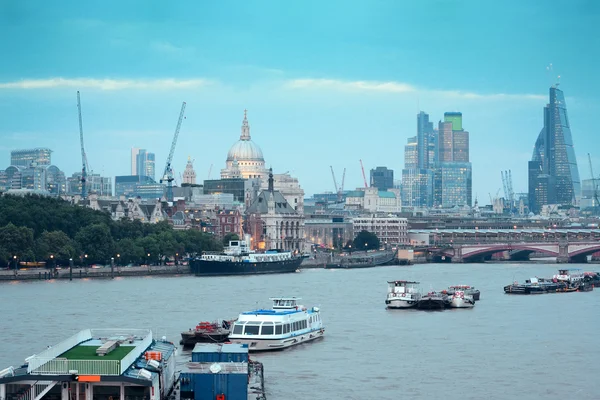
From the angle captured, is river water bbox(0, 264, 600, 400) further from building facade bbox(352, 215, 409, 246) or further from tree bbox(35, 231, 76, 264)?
building facade bbox(352, 215, 409, 246)

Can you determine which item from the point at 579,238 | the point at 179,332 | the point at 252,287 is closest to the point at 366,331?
the point at 179,332

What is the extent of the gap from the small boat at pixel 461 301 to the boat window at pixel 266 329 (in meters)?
21.4

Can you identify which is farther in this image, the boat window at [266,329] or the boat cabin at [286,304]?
the boat cabin at [286,304]

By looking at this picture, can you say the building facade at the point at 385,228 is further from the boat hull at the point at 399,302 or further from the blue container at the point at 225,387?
the blue container at the point at 225,387

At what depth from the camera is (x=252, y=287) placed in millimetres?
85562

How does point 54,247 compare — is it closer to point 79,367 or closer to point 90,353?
point 90,353

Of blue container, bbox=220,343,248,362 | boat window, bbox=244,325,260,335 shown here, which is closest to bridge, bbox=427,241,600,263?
boat window, bbox=244,325,260,335

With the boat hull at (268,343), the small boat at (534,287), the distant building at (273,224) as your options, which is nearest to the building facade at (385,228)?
the distant building at (273,224)

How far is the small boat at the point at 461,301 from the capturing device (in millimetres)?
67375

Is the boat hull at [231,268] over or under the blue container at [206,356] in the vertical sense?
over

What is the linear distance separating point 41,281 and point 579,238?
321 feet

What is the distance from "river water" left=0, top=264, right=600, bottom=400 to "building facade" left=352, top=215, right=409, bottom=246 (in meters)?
101

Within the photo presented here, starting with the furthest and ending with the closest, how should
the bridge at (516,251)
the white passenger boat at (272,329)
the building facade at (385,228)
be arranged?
the building facade at (385,228) → the bridge at (516,251) → the white passenger boat at (272,329)

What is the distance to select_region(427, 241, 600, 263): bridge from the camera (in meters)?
136
